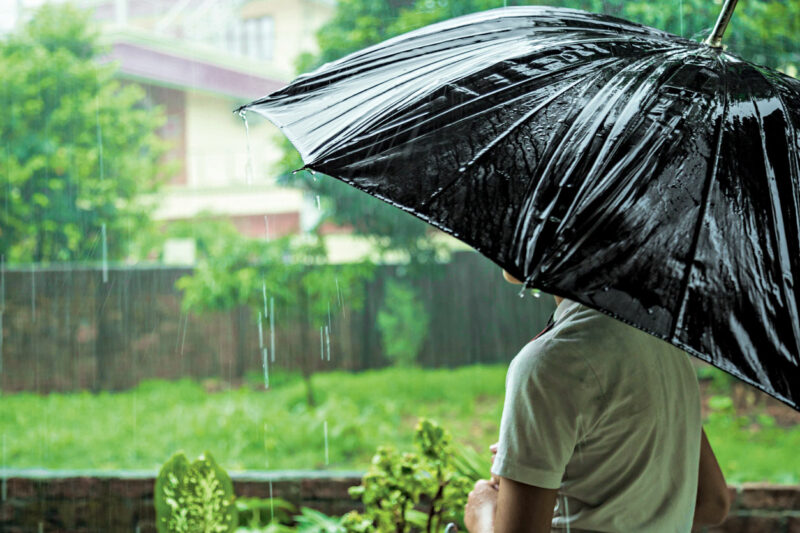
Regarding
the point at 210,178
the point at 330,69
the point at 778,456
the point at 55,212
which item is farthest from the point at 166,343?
the point at 330,69

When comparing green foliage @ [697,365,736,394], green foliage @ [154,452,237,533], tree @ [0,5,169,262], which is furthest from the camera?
tree @ [0,5,169,262]

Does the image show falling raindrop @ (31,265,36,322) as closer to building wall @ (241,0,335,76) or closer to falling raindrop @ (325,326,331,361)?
falling raindrop @ (325,326,331,361)

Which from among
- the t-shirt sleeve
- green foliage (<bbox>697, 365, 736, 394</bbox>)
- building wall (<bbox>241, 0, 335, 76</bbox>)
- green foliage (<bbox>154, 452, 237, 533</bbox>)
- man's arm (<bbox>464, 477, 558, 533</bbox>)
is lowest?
green foliage (<bbox>697, 365, 736, 394</bbox>)

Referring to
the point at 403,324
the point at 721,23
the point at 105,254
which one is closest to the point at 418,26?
the point at 403,324

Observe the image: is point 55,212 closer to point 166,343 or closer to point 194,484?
point 166,343

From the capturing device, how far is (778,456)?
5.35 metres

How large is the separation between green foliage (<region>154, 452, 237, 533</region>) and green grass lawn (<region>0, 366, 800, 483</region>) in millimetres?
3009

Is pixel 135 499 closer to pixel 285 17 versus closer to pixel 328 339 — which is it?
pixel 328 339

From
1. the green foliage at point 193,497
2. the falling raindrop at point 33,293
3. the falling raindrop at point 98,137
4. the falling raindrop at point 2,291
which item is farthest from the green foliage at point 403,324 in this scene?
the green foliage at point 193,497

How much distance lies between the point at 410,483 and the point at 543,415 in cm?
129

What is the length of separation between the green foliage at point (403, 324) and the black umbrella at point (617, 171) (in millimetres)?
6069

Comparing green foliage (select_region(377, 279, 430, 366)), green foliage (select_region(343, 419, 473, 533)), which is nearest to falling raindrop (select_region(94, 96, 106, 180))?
green foliage (select_region(377, 279, 430, 366))

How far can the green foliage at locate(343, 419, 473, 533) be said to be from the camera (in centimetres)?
222

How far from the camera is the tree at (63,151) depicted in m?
7.88
